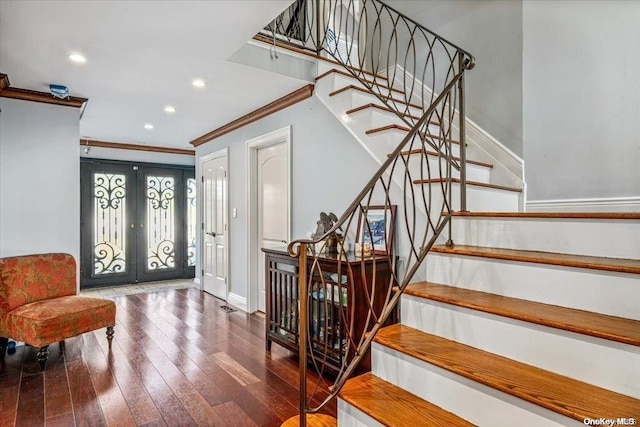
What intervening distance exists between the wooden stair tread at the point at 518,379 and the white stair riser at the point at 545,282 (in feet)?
1.19

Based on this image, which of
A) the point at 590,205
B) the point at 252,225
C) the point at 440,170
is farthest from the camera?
the point at 252,225

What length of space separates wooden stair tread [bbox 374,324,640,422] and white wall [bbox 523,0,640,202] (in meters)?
1.74

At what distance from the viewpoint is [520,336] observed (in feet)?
4.79

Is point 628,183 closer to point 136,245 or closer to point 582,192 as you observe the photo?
point 582,192

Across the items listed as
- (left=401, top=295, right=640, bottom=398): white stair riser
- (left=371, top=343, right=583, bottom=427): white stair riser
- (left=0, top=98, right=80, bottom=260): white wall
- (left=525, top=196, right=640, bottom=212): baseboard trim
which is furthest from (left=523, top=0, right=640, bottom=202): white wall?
(left=0, top=98, right=80, bottom=260): white wall

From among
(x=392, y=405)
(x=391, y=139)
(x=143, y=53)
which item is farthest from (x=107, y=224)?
(x=392, y=405)

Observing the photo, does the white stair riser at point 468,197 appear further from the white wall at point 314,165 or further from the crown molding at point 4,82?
the crown molding at point 4,82

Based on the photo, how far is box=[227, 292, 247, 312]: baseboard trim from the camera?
4539mm

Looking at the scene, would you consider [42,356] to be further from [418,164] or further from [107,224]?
[107,224]

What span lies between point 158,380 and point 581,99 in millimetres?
3760

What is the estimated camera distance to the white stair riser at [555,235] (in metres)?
1.63

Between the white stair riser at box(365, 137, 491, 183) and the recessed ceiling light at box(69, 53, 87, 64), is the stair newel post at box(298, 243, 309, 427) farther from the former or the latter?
the recessed ceiling light at box(69, 53, 87, 64)

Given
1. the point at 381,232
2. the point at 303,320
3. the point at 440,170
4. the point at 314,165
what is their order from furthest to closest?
1. the point at 314,165
2. the point at 381,232
3. the point at 440,170
4. the point at 303,320

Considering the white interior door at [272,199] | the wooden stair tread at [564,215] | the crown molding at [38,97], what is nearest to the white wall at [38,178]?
the crown molding at [38,97]
